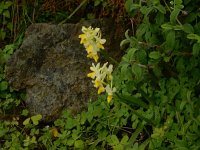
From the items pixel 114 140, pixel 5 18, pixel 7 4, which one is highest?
pixel 7 4

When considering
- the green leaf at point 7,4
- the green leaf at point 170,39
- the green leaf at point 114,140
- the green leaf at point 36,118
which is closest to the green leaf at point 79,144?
the green leaf at point 114,140

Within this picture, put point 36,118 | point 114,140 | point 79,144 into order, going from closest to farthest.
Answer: point 114,140 < point 79,144 < point 36,118

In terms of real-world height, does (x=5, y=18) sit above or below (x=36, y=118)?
above

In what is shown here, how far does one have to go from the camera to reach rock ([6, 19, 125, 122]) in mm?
3324

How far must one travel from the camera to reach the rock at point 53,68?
3.32 meters

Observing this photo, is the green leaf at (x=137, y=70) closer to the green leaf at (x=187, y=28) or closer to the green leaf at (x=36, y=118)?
the green leaf at (x=187, y=28)

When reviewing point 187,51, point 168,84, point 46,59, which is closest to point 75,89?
point 46,59

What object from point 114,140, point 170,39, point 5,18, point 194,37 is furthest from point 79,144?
point 5,18

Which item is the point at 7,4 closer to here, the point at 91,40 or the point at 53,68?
the point at 53,68

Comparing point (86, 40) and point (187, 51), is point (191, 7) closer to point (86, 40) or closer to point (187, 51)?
point (187, 51)

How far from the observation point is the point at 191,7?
7.83ft

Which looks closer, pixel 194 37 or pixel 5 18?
pixel 194 37

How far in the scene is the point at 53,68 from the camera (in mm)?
3439

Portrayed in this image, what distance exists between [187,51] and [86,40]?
1.72 feet
